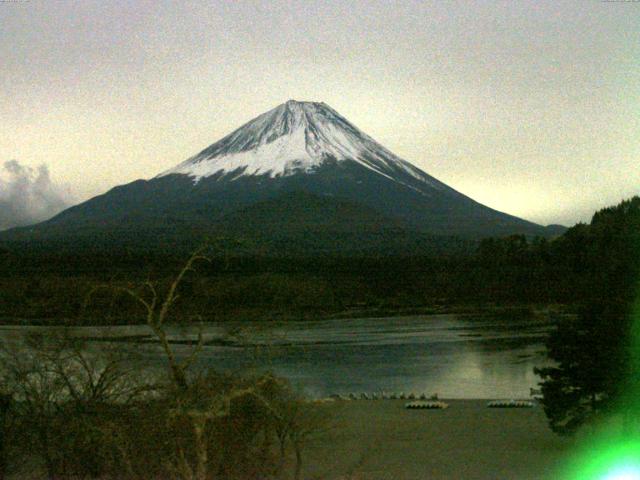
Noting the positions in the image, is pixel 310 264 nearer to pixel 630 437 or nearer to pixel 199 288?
pixel 199 288

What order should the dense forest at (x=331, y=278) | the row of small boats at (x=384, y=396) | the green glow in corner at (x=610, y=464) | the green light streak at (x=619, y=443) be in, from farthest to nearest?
the dense forest at (x=331, y=278), the row of small boats at (x=384, y=396), the green light streak at (x=619, y=443), the green glow in corner at (x=610, y=464)

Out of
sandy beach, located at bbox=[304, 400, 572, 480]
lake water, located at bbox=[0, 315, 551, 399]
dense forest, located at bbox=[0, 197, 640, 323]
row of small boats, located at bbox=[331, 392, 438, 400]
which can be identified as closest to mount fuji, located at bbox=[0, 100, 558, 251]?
dense forest, located at bbox=[0, 197, 640, 323]

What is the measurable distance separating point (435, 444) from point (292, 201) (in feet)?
266

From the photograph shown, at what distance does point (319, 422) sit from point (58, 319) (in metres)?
28.4

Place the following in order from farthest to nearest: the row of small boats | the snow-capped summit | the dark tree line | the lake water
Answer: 1. the snow-capped summit
2. the lake water
3. the row of small boats
4. the dark tree line

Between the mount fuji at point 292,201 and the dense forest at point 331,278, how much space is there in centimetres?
1395

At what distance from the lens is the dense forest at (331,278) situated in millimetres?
44000

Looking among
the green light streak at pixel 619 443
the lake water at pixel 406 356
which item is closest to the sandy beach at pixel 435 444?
the green light streak at pixel 619 443

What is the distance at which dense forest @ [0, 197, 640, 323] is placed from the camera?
44.0m

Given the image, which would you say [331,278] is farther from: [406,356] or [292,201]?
[292,201]

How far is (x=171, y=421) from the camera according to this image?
5.79 metres

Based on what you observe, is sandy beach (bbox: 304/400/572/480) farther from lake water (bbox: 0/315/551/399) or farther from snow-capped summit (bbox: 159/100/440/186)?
snow-capped summit (bbox: 159/100/440/186)

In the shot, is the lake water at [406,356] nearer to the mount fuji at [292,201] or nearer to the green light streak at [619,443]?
the green light streak at [619,443]

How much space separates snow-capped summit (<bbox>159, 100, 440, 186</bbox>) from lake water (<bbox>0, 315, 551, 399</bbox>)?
7106cm
